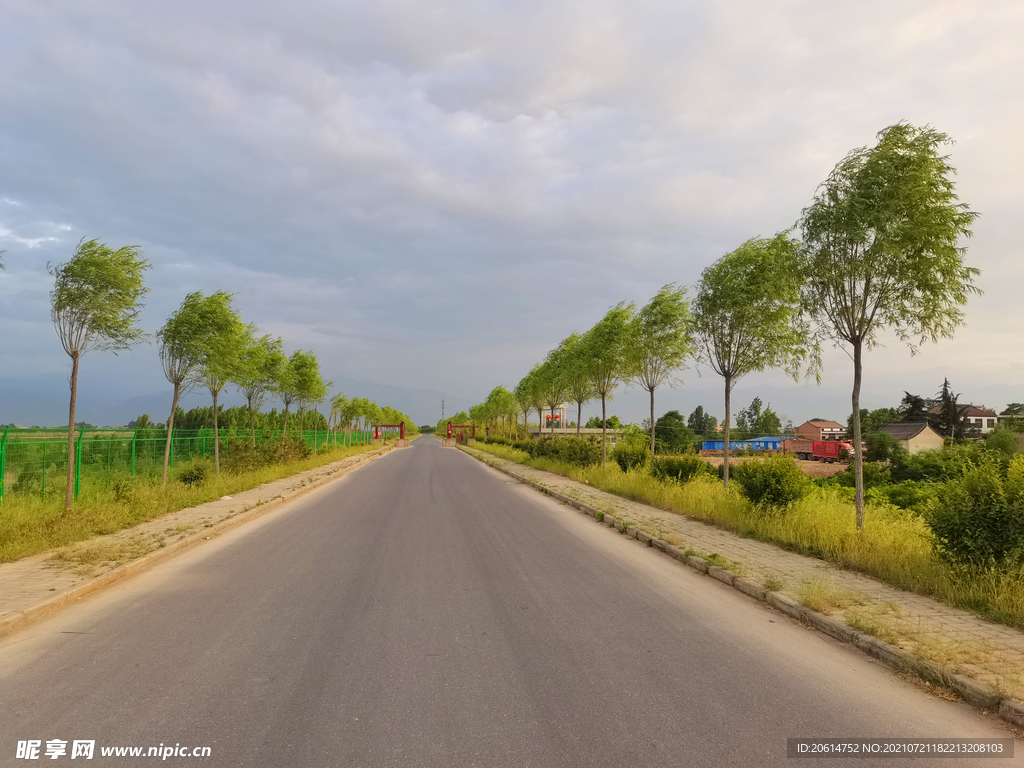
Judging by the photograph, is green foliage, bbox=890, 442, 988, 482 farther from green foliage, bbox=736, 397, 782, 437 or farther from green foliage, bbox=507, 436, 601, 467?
green foliage, bbox=736, 397, 782, 437

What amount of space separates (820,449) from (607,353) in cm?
4791

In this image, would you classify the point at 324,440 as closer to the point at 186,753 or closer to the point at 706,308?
the point at 706,308

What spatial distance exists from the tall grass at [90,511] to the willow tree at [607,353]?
13396 mm

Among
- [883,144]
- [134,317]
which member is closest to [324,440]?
[134,317]

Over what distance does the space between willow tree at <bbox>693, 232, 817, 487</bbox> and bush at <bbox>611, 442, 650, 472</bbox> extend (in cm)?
655

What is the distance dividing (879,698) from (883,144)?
792 cm

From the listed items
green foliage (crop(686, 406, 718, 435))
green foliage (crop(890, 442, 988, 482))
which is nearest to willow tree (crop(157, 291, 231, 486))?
green foliage (crop(890, 442, 988, 482))

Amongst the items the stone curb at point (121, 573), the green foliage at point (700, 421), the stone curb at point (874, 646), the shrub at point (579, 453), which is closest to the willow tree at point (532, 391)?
the shrub at point (579, 453)

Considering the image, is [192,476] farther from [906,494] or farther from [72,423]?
[906,494]

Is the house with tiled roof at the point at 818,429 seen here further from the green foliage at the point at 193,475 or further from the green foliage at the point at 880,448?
the green foliage at the point at 193,475

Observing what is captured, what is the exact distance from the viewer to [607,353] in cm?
2273

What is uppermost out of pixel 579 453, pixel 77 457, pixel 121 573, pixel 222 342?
pixel 222 342

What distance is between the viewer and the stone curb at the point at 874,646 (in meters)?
4.05

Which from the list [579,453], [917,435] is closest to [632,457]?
[579,453]
